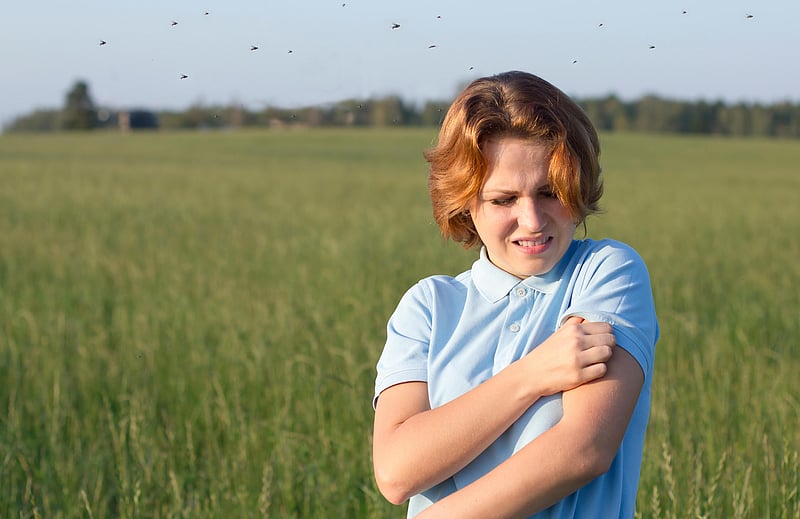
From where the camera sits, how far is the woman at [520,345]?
Answer: 1.28 metres

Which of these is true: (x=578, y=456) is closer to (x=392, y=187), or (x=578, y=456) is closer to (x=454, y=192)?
(x=454, y=192)

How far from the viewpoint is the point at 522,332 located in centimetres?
143

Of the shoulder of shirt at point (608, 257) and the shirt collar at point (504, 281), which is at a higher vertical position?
the shoulder of shirt at point (608, 257)

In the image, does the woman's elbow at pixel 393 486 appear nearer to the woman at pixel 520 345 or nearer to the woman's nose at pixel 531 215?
the woman at pixel 520 345

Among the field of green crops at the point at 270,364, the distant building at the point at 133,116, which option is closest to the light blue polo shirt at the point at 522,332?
the field of green crops at the point at 270,364

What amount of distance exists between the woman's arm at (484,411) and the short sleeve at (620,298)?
0.10 ft

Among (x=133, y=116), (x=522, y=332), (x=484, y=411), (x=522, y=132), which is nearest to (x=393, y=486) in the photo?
(x=484, y=411)

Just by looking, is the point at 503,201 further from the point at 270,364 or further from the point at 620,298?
the point at 270,364

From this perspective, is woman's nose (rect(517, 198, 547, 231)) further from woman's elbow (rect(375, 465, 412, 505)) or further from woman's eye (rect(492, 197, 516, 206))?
woman's elbow (rect(375, 465, 412, 505))

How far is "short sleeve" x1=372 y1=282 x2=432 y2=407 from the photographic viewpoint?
145cm

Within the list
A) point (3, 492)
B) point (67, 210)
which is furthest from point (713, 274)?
point (67, 210)

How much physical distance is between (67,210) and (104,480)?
9.72 metres

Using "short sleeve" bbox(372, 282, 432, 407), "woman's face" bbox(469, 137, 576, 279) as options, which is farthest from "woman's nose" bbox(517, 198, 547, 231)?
"short sleeve" bbox(372, 282, 432, 407)

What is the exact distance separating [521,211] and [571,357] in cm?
26
